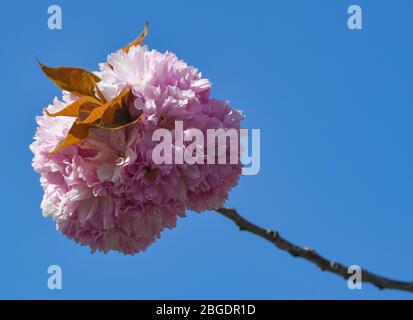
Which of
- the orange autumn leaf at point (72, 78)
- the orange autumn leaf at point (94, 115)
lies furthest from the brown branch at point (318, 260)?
the orange autumn leaf at point (72, 78)

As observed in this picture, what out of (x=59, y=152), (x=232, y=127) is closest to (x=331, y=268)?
(x=232, y=127)

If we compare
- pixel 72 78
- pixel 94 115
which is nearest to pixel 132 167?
pixel 94 115

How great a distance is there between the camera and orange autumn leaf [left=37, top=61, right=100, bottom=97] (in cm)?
286

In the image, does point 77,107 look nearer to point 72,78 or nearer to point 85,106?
point 85,106

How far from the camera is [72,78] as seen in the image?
288cm

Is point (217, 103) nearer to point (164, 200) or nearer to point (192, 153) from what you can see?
point (192, 153)

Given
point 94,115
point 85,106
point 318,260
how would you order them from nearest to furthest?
point 94,115
point 85,106
point 318,260

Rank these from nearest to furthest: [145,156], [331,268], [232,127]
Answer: [145,156]
[232,127]
[331,268]

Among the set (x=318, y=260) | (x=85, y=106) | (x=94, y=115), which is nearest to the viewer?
(x=94, y=115)

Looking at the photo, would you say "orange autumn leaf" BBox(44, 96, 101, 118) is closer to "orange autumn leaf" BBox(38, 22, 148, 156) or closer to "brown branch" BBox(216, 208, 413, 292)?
"orange autumn leaf" BBox(38, 22, 148, 156)

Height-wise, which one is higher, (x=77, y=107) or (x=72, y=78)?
(x=72, y=78)

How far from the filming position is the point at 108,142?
2803 millimetres

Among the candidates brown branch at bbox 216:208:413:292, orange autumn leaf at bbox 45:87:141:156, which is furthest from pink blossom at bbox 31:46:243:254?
brown branch at bbox 216:208:413:292

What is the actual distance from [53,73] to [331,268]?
74.9 inches
